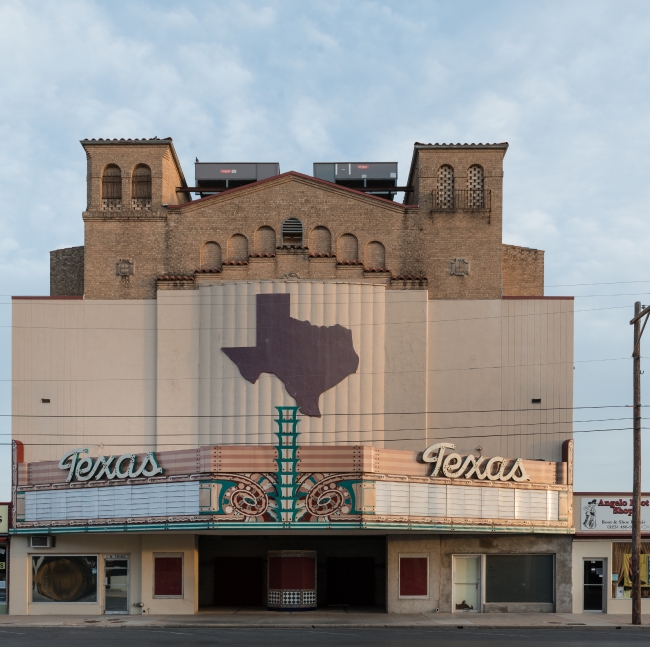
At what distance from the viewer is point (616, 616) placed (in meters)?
34.8

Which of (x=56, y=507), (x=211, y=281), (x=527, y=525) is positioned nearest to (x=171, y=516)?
(x=56, y=507)

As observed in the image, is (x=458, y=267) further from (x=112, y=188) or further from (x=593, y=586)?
(x=112, y=188)

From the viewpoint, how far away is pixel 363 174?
4656cm

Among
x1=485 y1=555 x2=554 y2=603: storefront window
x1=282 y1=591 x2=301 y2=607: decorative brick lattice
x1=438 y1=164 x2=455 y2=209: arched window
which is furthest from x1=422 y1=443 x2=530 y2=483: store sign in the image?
x1=438 y1=164 x2=455 y2=209: arched window

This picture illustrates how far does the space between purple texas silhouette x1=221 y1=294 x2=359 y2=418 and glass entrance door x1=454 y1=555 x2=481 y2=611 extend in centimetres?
790

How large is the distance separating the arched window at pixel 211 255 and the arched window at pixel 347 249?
193 inches

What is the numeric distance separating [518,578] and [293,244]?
15.9 metres

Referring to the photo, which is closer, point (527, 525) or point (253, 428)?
point (527, 525)

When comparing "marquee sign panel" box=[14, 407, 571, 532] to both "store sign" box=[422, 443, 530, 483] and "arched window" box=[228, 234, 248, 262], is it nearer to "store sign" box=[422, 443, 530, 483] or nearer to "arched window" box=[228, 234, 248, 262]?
"store sign" box=[422, 443, 530, 483]

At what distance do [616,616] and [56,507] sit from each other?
2083cm

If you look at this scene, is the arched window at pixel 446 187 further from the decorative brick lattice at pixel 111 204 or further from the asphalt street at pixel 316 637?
the asphalt street at pixel 316 637

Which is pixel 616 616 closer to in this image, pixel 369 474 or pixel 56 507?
pixel 369 474

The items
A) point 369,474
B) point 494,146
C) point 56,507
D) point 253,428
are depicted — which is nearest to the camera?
point 369,474

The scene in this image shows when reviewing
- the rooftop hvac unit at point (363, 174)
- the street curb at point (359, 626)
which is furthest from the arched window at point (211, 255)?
the street curb at point (359, 626)
